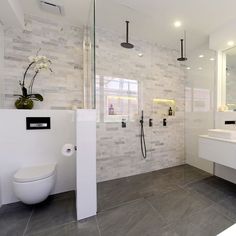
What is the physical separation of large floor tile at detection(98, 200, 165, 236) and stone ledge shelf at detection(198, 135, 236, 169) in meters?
1.17

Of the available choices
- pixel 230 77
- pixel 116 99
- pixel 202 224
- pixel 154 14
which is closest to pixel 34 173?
pixel 116 99

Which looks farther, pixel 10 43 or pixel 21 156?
pixel 10 43

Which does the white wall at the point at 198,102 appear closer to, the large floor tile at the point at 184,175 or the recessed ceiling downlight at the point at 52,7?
the large floor tile at the point at 184,175

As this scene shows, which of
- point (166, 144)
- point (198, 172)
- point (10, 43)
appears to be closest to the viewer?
point (10, 43)

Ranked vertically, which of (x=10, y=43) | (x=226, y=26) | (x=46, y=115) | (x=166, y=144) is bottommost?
(x=166, y=144)

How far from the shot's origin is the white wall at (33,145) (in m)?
1.84

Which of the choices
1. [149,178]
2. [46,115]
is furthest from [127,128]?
[46,115]

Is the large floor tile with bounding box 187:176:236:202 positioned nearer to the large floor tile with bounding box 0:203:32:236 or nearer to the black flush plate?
the large floor tile with bounding box 0:203:32:236

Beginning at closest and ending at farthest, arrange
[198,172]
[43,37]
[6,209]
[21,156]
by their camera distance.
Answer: [6,209]
[21,156]
[43,37]
[198,172]

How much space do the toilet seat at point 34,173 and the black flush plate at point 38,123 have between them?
53 cm

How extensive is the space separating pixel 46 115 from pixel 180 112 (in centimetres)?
273

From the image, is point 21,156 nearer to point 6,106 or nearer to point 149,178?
point 6,106

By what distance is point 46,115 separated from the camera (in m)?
2.02

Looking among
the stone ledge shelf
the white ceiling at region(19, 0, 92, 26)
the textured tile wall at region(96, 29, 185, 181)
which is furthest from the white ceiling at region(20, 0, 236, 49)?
the stone ledge shelf
